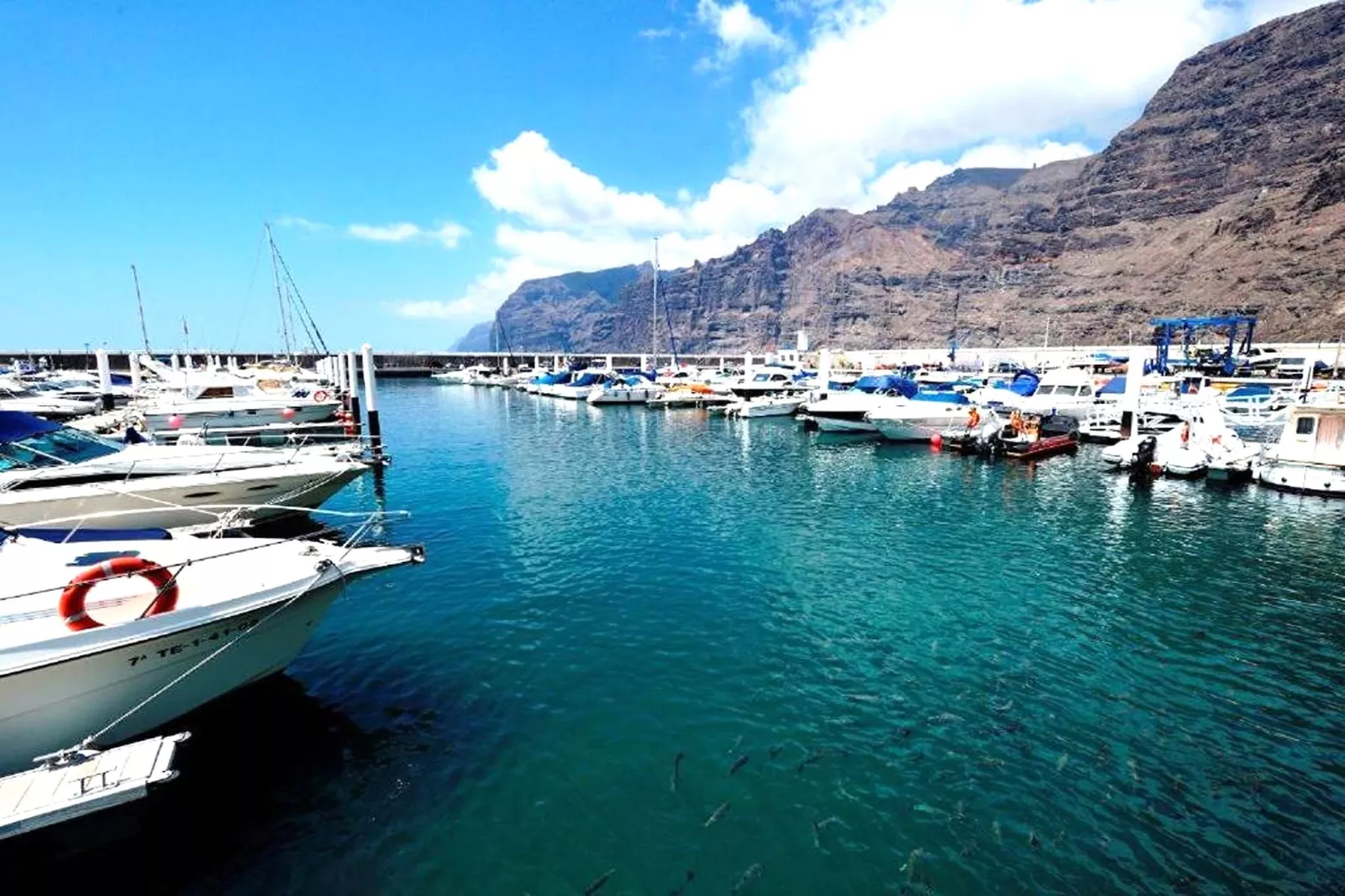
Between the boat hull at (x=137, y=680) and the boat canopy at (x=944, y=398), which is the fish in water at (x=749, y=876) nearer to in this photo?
the boat hull at (x=137, y=680)

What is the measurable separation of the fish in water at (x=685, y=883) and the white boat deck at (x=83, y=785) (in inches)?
222

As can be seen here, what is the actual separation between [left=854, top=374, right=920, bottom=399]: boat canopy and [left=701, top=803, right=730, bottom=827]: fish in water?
45350 mm

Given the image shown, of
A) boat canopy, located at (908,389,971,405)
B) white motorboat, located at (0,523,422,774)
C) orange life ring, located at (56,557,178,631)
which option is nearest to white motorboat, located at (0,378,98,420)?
white motorboat, located at (0,523,422,774)

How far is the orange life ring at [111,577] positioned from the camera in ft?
25.7

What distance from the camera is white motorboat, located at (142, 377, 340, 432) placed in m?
34.9

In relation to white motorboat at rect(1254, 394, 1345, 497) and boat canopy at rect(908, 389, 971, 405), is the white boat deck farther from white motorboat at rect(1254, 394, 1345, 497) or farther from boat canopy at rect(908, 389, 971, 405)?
boat canopy at rect(908, 389, 971, 405)

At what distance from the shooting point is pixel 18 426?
15.9 metres

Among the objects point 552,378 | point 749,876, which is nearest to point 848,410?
point 749,876

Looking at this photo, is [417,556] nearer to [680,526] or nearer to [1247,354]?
[680,526]

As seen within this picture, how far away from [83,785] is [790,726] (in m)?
9.24

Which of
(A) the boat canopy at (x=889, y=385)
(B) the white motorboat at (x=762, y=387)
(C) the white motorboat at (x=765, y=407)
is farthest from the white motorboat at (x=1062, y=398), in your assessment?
(B) the white motorboat at (x=762, y=387)

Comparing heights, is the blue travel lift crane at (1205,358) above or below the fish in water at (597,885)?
above

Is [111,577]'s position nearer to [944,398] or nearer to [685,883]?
[685,883]

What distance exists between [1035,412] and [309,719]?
5008 cm
